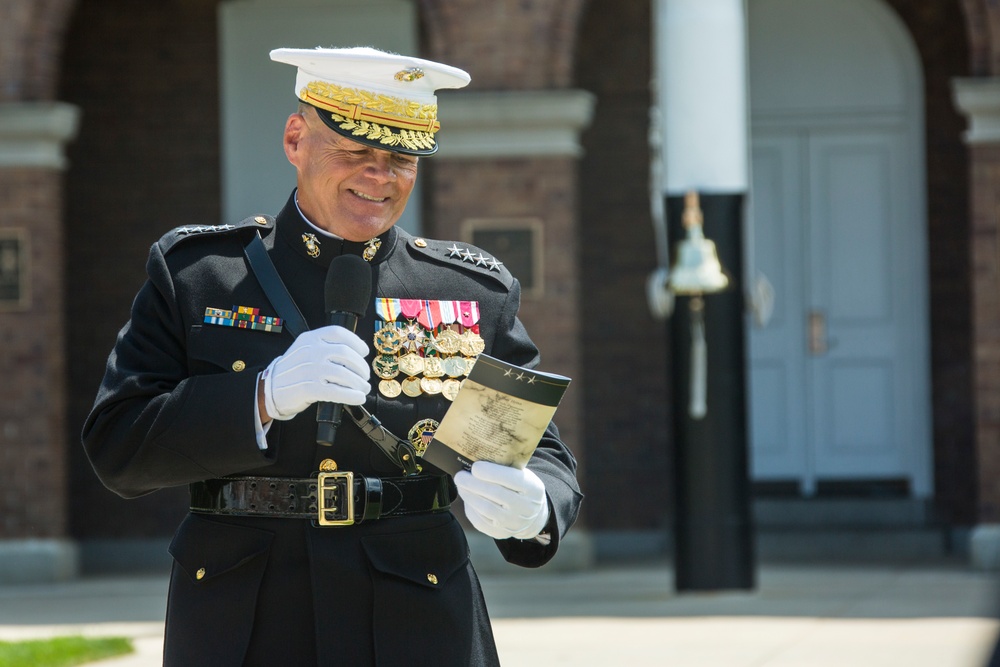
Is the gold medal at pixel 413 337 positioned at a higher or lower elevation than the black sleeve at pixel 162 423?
higher

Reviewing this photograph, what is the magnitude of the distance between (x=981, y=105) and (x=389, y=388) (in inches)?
283

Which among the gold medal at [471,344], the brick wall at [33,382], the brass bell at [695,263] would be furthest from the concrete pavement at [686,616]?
the gold medal at [471,344]

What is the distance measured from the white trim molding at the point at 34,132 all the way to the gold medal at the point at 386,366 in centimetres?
743

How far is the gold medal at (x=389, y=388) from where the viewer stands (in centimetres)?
288

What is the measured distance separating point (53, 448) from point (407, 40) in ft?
11.4

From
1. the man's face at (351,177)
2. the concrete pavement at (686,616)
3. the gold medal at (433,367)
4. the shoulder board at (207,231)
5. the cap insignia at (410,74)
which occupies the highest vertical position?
the cap insignia at (410,74)

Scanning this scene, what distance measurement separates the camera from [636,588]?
9031 millimetres

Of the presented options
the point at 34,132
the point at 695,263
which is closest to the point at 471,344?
the point at 695,263

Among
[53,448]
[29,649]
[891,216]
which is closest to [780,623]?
[29,649]

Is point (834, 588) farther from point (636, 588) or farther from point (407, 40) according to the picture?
point (407, 40)

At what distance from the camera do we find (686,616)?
7.80m

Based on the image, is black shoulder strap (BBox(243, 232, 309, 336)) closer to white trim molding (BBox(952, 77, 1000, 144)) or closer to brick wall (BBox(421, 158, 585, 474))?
brick wall (BBox(421, 158, 585, 474))

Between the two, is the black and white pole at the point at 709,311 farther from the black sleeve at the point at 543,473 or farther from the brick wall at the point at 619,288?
the black sleeve at the point at 543,473

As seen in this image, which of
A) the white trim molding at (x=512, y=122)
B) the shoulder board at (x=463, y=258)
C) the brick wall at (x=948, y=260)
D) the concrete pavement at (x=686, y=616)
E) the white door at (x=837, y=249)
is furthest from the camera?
the white door at (x=837, y=249)
